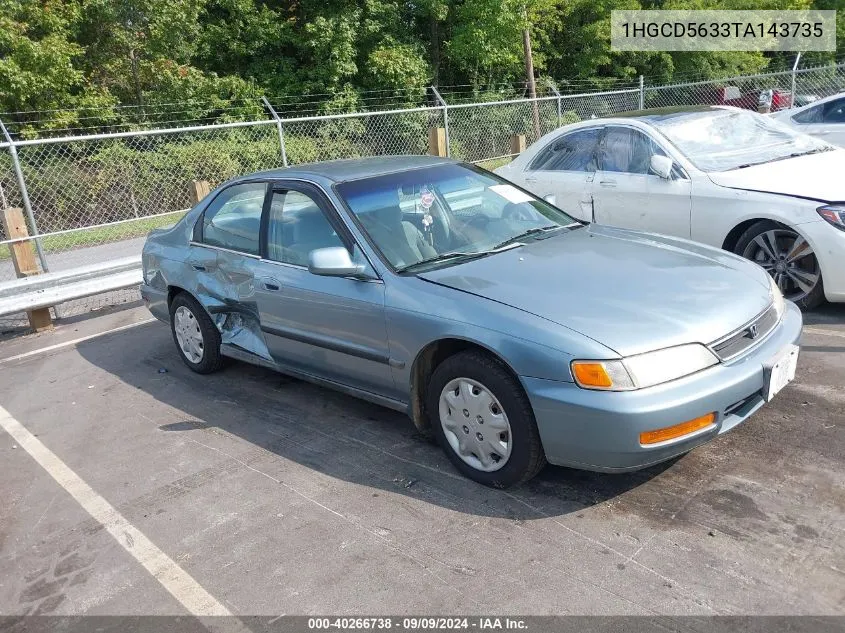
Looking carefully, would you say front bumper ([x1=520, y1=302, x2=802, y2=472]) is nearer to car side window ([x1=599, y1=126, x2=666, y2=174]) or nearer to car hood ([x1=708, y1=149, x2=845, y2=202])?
car hood ([x1=708, y1=149, x2=845, y2=202])

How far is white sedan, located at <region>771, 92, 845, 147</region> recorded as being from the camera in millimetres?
9609

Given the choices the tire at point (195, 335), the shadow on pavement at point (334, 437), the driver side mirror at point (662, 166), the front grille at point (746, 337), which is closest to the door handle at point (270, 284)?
the shadow on pavement at point (334, 437)

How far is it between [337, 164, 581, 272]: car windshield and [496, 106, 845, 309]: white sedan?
179 centimetres

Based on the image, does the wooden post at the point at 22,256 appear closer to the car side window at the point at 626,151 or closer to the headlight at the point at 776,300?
the car side window at the point at 626,151

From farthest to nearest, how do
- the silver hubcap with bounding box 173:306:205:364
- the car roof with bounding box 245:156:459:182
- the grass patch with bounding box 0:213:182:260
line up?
the grass patch with bounding box 0:213:182:260
the silver hubcap with bounding box 173:306:205:364
the car roof with bounding box 245:156:459:182

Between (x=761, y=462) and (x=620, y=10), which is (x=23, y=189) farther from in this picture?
(x=620, y=10)

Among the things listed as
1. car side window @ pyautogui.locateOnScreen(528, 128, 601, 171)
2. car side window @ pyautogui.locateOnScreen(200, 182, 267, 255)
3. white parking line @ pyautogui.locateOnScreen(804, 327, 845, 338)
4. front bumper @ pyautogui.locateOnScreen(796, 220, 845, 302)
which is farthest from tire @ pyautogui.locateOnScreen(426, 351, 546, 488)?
car side window @ pyautogui.locateOnScreen(528, 128, 601, 171)

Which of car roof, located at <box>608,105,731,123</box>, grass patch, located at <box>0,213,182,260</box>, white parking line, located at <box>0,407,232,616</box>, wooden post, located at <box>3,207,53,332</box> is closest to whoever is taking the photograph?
white parking line, located at <box>0,407,232,616</box>

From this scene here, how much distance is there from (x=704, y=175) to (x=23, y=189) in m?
6.56

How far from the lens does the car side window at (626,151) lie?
21.1 ft

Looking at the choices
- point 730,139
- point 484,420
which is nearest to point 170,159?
point 730,139

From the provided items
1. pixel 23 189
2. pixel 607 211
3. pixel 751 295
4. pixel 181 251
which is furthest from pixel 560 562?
pixel 23 189

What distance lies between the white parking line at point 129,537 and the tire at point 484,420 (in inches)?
51.7

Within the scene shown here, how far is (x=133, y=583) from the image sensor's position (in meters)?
3.23
